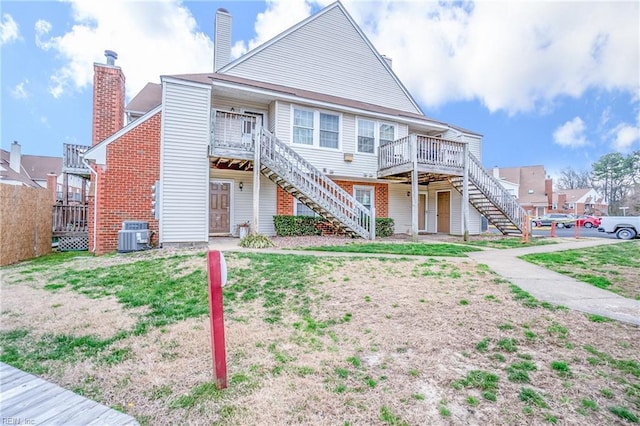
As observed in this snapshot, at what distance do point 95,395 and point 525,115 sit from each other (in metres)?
42.3

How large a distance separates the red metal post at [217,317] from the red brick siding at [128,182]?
8692 millimetres

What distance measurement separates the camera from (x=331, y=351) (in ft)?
10.2

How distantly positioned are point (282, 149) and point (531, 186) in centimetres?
4589

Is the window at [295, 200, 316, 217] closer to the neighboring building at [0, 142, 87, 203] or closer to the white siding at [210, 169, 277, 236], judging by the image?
the white siding at [210, 169, 277, 236]

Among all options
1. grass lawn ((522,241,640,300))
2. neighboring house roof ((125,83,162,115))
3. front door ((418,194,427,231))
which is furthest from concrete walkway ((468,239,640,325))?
neighboring house roof ((125,83,162,115))

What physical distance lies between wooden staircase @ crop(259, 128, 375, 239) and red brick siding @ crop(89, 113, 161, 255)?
351cm

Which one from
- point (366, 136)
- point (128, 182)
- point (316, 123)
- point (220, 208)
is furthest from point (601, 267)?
point (128, 182)

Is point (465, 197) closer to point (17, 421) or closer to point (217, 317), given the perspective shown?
point (217, 317)

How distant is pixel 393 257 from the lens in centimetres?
775

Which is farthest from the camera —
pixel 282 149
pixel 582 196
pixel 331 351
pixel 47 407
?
pixel 582 196

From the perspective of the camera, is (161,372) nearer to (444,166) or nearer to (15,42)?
(444,166)

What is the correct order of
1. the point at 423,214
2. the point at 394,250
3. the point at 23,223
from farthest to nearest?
the point at 423,214 → the point at 23,223 → the point at 394,250

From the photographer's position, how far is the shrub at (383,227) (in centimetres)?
1322

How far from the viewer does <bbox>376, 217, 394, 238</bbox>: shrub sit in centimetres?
1322
